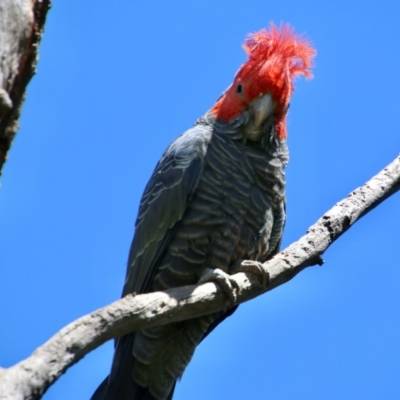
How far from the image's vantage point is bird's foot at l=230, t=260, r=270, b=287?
5.36 metres

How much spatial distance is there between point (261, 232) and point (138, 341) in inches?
59.9

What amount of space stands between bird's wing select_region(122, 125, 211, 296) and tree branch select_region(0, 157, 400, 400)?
839 mm

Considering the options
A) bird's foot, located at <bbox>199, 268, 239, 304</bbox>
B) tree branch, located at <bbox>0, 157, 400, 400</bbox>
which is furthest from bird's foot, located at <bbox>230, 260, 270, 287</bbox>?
bird's foot, located at <bbox>199, 268, 239, 304</bbox>

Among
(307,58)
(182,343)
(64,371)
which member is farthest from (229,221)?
(64,371)

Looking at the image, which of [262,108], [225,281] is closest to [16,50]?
[225,281]

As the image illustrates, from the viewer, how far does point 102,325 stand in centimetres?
397

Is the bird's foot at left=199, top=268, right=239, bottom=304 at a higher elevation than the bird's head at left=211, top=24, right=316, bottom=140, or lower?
lower

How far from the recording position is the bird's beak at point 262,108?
6.13m

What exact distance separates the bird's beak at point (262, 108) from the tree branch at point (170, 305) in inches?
47.6

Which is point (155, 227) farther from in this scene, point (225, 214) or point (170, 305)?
point (170, 305)

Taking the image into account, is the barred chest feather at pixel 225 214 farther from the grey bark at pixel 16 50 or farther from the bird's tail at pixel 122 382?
the grey bark at pixel 16 50

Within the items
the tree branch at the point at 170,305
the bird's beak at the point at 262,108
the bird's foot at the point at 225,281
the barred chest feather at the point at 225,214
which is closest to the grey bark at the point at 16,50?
the tree branch at the point at 170,305

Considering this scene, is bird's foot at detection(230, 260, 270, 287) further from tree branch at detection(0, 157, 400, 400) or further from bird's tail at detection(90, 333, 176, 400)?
bird's tail at detection(90, 333, 176, 400)

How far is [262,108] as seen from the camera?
242 inches
